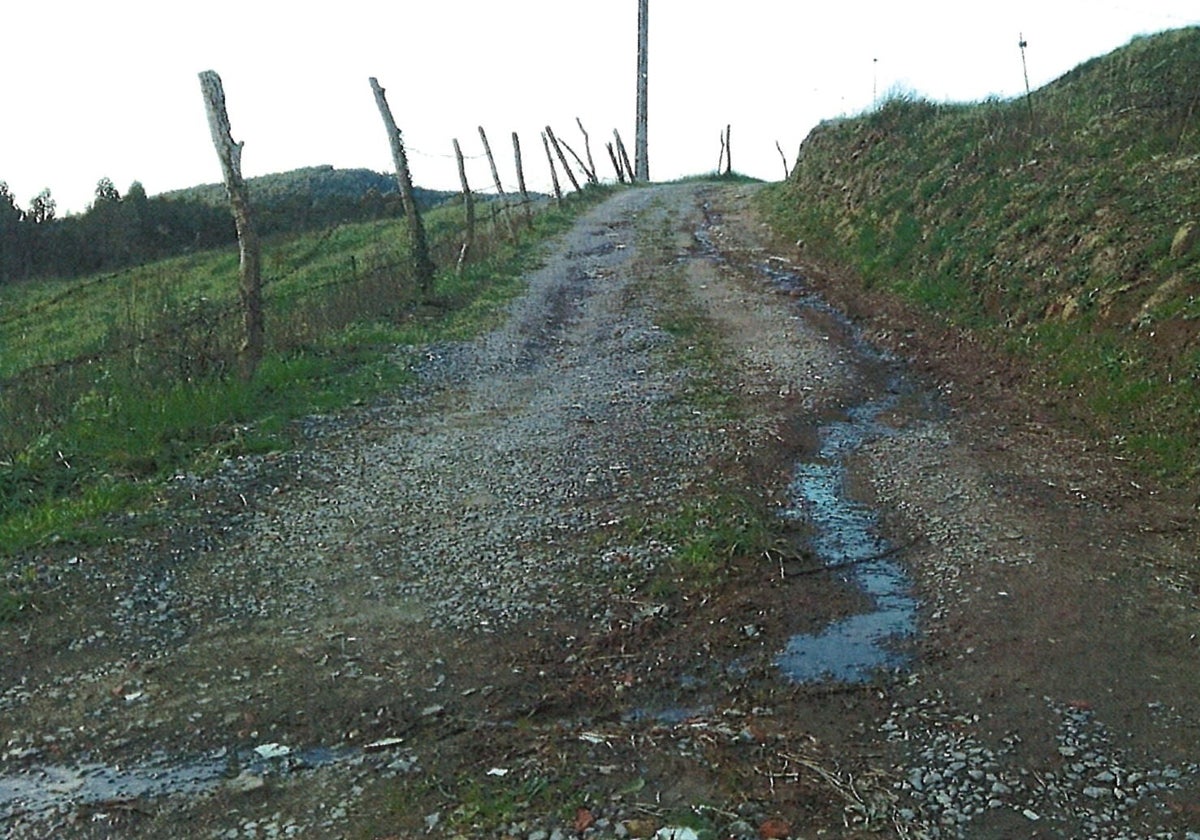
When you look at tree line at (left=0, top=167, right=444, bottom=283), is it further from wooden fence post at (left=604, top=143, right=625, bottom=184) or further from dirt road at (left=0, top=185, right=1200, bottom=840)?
dirt road at (left=0, top=185, right=1200, bottom=840)

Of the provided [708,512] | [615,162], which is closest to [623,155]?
[615,162]

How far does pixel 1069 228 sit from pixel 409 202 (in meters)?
8.09

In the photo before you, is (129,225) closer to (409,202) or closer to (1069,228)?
(409,202)

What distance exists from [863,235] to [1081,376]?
7.26m

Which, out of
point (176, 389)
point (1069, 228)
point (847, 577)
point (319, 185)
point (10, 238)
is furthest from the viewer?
point (319, 185)

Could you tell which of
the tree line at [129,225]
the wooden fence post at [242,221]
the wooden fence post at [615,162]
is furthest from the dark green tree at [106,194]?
the wooden fence post at [242,221]

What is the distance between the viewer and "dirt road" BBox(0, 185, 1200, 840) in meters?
3.88

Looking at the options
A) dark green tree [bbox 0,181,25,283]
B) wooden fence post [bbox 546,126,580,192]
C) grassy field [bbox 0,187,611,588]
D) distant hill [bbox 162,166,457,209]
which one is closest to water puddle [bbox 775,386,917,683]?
grassy field [bbox 0,187,611,588]

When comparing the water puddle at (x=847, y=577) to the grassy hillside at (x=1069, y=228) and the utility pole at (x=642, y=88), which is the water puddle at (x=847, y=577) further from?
the utility pole at (x=642, y=88)

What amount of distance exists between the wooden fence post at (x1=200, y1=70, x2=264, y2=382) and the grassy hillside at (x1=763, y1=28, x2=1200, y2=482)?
271 inches

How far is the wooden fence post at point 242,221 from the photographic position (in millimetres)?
9570

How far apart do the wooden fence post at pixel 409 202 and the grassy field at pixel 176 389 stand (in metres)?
0.31

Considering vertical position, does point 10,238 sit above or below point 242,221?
above

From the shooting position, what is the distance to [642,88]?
123 feet
